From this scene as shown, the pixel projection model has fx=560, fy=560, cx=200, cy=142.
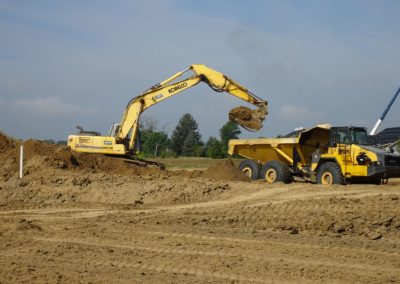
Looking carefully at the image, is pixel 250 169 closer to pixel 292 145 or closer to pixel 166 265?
pixel 292 145

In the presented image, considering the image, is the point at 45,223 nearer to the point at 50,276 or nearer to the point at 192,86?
the point at 50,276

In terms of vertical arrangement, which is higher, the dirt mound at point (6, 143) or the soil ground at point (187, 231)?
the dirt mound at point (6, 143)

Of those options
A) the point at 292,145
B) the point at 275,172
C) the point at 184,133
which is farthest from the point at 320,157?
the point at 184,133

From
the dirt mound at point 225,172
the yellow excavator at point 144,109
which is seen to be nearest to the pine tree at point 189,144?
the yellow excavator at point 144,109

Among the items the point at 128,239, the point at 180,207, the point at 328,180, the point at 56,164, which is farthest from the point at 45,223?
the point at 328,180

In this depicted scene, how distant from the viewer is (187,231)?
1079 centimetres

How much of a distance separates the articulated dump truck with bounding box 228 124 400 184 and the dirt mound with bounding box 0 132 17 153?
8645 millimetres

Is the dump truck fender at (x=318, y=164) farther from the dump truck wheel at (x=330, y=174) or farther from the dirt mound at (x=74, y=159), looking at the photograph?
the dirt mound at (x=74, y=159)

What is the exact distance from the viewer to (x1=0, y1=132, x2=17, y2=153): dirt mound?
21.7 metres

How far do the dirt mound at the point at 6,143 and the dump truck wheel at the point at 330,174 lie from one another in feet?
39.0

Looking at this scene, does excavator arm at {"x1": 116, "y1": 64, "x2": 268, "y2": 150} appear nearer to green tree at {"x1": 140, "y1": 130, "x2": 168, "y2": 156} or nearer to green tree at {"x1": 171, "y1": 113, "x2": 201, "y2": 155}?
green tree at {"x1": 140, "y1": 130, "x2": 168, "y2": 156}

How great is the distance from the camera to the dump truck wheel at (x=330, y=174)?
57.8 feet

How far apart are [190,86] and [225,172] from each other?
414 cm

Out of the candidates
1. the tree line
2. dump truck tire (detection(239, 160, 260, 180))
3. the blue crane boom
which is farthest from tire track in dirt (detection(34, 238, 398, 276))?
the tree line
